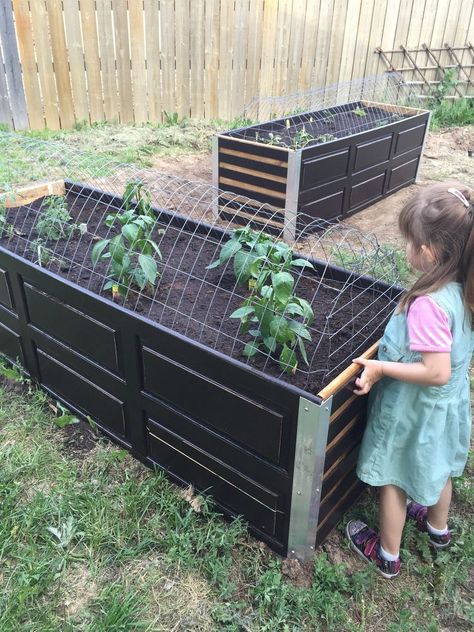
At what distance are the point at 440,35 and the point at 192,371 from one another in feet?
33.2

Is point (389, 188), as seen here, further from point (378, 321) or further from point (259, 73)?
point (378, 321)

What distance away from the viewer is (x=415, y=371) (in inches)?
64.6

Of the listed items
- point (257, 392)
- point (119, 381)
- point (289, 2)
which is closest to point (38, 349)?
point (119, 381)

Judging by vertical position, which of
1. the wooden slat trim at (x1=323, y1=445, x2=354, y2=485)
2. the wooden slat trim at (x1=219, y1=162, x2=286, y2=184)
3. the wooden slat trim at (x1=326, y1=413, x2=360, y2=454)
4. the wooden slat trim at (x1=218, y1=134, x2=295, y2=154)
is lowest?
the wooden slat trim at (x1=219, y1=162, x2=286, y2=184)

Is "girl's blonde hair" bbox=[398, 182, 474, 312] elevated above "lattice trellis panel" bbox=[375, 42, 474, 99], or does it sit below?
above

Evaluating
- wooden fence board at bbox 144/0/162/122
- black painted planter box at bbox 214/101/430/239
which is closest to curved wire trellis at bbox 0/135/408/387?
black painted planter box at bbox 214/101/430/239

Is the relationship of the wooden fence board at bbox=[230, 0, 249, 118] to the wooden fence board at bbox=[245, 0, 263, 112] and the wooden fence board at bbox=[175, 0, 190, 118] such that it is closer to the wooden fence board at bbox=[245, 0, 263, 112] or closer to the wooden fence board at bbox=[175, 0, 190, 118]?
the wooden fence board at bbox=[245, 0, 263, 112]

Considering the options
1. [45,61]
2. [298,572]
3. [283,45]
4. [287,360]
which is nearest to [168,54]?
[45,61]

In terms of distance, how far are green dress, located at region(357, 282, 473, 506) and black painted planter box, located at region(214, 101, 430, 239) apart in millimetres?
2323

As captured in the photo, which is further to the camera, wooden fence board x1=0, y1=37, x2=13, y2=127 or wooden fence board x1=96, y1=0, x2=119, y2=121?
wooden fence board x1=96, y1=0, x2=119, y2=121

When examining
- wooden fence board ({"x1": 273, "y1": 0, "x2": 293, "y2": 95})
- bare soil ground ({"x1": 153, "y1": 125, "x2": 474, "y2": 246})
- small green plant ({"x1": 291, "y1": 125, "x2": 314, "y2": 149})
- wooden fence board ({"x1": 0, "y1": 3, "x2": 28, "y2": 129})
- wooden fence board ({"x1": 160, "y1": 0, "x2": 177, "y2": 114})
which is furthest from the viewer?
wooden fence board ({"x1": 273, "y1": 0, "x2": 293, "y2": 95})

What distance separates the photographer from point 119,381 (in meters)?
2.30

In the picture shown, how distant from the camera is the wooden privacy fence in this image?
6227mm

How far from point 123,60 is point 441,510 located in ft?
21.5
